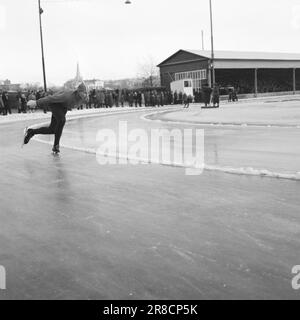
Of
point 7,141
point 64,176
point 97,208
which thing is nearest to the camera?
point 97,208

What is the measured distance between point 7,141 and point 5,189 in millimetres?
6912

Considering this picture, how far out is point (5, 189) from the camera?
6.18 metres

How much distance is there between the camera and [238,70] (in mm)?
58594

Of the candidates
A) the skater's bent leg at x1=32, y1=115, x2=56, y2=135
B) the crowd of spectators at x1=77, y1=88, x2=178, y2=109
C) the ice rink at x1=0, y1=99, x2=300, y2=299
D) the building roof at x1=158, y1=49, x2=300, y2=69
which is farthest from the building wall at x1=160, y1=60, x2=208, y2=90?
the ice rink at x1=0, y1=99, x2=300, y2=299

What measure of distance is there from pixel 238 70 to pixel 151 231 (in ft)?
185

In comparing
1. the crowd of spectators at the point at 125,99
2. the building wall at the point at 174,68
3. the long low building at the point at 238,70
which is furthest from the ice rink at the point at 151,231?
the building wall at the point at 174,68

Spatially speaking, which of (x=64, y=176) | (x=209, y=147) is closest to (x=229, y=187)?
(x=64, y=176)

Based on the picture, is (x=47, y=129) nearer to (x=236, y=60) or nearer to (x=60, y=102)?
(x=60, y=102)

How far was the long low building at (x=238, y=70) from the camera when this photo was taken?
5425cm

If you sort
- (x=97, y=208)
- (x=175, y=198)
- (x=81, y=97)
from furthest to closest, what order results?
(x=81, y=97), (x=175, y=198), (x=97, y=208)

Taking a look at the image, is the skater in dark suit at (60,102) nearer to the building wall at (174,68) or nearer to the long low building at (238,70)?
the long low building at (238,70)

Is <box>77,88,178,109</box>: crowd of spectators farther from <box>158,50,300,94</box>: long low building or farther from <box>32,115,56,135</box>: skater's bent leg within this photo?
<box>32,115,56,135</box>: skater's bent leg

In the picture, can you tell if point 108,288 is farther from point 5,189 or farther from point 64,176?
point 64,176

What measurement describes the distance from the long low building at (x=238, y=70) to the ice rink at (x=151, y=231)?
152 ft
